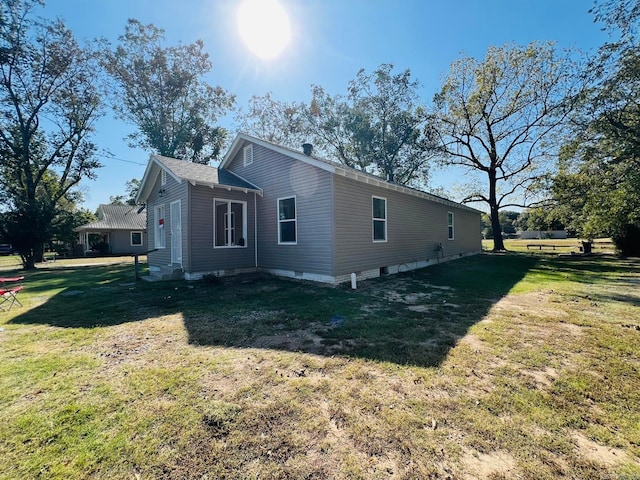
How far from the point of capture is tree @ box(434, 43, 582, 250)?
706 inches

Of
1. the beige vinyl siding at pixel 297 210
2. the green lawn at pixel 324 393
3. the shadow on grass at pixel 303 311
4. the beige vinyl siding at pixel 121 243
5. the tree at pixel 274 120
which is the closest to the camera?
the green lawn at pixel 324 393

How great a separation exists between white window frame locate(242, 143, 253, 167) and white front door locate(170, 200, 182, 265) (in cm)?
290

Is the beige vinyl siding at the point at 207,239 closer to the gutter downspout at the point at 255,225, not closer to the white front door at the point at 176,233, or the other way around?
the gutter downspout at the point at 255,225

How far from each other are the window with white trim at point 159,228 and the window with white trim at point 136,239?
59.7 ft

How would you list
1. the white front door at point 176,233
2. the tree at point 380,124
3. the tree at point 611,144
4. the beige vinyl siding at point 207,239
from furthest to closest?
the tree at point 380,124 → the tree at point 611,144 → the white front door at point 176,233 → the beige vinyl siding at point 207,239

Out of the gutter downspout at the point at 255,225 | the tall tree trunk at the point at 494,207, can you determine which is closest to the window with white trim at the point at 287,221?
the gutter downspout at the point at 255,225

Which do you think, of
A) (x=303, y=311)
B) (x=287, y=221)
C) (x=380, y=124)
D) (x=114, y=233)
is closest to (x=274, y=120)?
(x=380, y=124)

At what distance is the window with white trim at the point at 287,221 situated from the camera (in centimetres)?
905

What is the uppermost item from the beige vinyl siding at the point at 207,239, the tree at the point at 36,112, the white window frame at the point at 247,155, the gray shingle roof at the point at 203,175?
the tree at the point at 36,112

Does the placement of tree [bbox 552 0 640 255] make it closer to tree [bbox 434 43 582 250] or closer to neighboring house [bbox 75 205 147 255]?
tree [bbox 434 43 582 250]

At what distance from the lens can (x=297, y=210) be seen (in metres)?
8.90

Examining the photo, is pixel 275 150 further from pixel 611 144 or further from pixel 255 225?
pixel 611 144

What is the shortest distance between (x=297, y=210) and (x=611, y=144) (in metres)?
16.5

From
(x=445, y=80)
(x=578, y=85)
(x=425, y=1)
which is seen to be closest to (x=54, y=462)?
(x=425, y=1)
